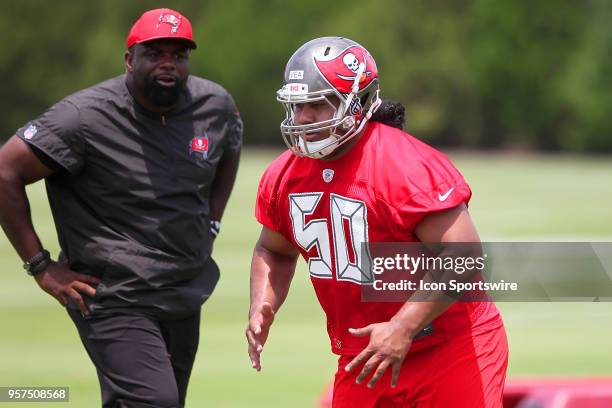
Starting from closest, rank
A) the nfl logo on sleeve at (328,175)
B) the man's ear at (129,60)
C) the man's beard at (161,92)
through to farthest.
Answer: the nfl logo on sleeve at (328,175) < the man's beard at (161,92) < the man's ear at (129,60)

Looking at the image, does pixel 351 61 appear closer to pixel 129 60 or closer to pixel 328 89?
pixel 328 89

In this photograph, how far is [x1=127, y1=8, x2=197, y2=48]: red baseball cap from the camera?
5.84 m

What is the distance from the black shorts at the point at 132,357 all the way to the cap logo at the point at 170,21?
4.89 ft

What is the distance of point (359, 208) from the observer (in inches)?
177

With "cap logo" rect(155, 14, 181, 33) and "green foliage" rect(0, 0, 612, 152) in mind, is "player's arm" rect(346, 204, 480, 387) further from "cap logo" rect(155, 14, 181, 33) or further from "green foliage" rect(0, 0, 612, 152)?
"green foliage" rect(0, 0, 612, 152)

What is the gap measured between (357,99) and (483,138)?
67.6m

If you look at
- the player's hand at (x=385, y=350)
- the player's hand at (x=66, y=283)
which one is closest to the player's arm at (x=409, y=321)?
the player's hand at (x=385, y=350)

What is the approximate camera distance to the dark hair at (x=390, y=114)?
480 centimetres

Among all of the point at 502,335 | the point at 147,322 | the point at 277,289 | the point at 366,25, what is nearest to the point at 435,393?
the point at 502,335

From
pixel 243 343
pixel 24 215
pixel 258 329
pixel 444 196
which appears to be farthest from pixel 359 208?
pixel 243 343

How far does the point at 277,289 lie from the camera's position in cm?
500

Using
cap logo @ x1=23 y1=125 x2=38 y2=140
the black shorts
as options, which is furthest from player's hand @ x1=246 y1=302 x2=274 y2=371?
cap logo @ x1=23 y1=125 x2=38 y2=140

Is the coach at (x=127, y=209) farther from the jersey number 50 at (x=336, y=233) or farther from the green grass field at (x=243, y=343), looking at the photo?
the green grass field at (x=243, y=343)

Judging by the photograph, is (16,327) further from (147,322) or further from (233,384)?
(147,322)
